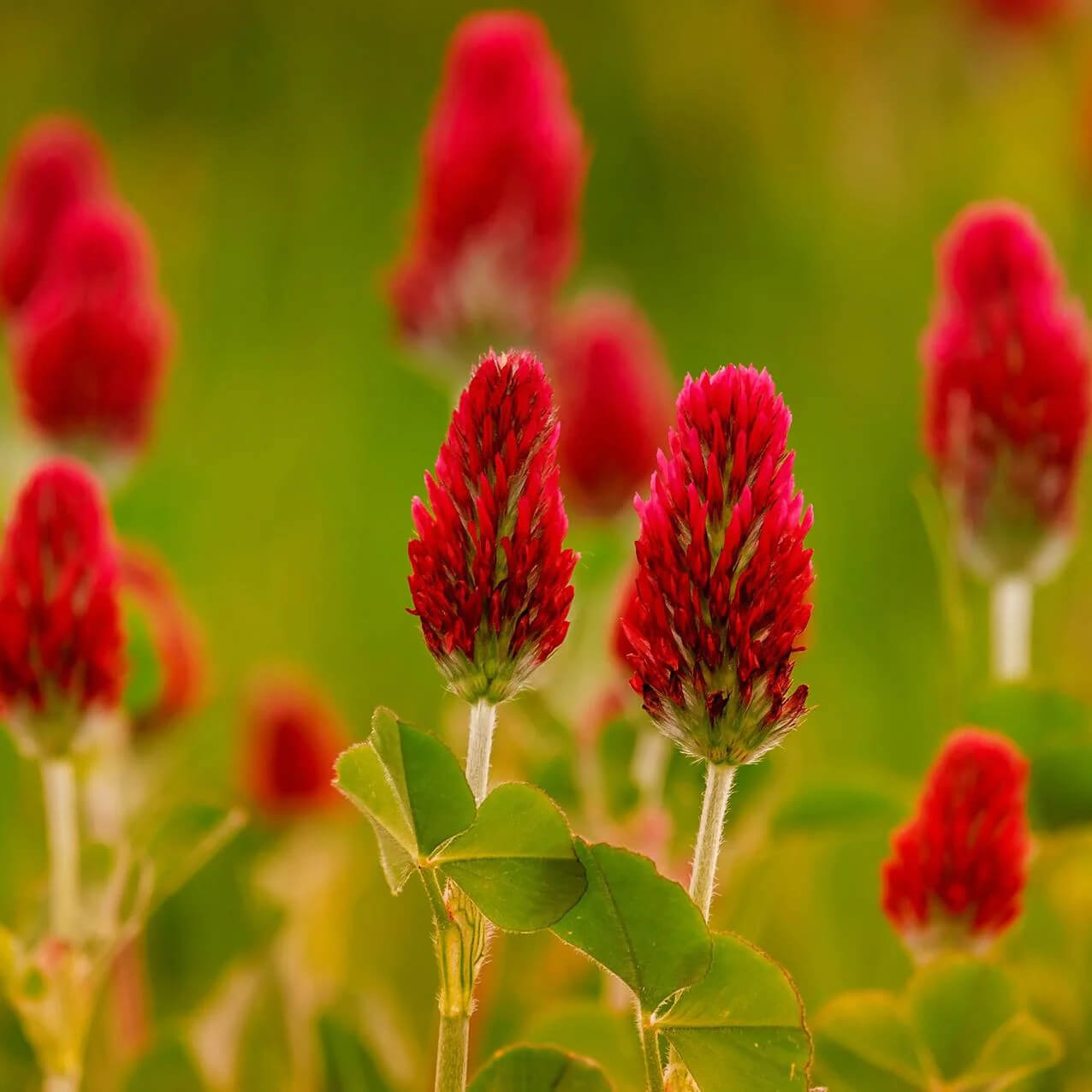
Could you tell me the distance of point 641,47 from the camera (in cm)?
353

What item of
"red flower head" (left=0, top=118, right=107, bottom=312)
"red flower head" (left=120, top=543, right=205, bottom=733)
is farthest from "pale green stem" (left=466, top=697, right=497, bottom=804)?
"red flower head" (left=0, top=118, right=107, bottom=312)

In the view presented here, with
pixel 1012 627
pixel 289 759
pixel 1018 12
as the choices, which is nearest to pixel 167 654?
pixel 289 759

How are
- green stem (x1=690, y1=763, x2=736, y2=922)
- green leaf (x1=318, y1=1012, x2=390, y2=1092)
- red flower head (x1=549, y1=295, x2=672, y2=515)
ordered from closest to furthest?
1. green stem (x1=690, y1=763, x2=736, y2=922)
2. green leaf (x1=318, y1=1012, x2=390, y2=1092)
3. red flower head (x1=549, y1=295, x2=672, y2=515)

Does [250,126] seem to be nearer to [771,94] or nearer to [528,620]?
[771,94]

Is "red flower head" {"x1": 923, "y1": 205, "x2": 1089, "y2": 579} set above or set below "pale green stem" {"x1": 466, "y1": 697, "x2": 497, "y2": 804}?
above

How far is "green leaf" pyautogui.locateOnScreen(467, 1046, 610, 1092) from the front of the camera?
0.61m

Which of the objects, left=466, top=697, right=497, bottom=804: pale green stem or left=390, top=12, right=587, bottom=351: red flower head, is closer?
left=466, top=697, right=497, bottom=804: pale green stem

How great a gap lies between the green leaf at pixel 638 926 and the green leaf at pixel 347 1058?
0.27m

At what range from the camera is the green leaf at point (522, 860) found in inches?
22.7

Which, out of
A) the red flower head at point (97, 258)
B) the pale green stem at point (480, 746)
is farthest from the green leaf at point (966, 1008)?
the red flower head at point (97, 258)

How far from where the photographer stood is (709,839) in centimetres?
56

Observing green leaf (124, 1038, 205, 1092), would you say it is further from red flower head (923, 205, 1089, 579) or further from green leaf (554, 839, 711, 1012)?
red flower head (923, 205, 1089, 579)

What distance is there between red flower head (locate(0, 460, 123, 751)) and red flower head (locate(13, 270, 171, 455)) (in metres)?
0.47

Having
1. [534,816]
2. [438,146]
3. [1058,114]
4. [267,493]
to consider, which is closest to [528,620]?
[534,816]
